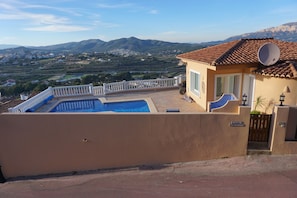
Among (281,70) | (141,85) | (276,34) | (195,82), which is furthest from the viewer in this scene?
(276,34)

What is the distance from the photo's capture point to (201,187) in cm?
686

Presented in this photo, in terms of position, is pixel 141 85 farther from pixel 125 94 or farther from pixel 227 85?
pixel 227 85

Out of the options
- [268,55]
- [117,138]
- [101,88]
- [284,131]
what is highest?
[268,55]

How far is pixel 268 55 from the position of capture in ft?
37.3

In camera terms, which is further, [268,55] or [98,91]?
[98,91]

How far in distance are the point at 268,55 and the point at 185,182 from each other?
8472 mm

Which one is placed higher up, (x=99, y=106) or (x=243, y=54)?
(x=243, y=54)

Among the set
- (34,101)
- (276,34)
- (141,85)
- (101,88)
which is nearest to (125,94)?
(141,85)

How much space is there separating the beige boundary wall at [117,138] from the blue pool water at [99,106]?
21.5ft

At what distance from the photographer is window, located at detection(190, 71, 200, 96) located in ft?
46.8

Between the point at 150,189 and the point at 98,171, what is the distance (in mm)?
2958

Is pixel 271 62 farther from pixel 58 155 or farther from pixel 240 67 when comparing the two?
pixel 58 155

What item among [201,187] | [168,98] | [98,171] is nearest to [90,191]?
[98,171]

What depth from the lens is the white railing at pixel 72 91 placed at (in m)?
17.3
